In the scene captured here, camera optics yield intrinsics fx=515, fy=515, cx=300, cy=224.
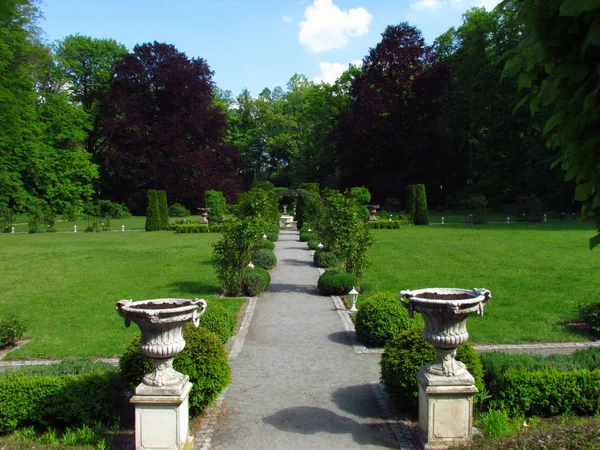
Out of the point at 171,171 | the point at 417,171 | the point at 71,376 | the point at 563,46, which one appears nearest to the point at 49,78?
the point at 171,171

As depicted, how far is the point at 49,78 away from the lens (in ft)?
151

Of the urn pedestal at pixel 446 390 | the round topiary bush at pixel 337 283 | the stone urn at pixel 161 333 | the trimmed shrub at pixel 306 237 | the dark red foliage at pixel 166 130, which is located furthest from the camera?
the dark red foliage at pixel 166 130

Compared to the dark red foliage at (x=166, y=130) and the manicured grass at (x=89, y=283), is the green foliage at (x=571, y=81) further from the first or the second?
the dark red foliage at (x=166, y=130)

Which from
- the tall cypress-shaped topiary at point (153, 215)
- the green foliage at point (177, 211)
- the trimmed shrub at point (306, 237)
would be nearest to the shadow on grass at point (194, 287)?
the trimmed shrub at point (306, 237)

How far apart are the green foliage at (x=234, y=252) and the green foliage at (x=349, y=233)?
7.76ft

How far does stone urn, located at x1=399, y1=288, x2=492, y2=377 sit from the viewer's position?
17.2 ft

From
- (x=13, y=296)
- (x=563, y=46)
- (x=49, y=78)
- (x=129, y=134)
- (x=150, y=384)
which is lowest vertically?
(x=13, y=296)

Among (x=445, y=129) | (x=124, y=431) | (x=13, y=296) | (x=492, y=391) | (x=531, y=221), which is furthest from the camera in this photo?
(x=445, y=129)

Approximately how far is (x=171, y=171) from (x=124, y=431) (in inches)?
1738

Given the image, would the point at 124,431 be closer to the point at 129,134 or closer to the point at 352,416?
the point at 352,416

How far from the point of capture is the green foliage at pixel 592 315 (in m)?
9.91

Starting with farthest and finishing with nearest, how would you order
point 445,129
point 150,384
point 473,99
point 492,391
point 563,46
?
point 445,129 < point 473,99 < point 492,391 < point 150,384 < point 563,46

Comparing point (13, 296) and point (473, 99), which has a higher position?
point (473, 99)

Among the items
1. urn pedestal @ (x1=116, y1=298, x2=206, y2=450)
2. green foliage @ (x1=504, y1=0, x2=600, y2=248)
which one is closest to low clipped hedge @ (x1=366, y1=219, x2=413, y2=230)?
urn pedestal @ (x1=116, y1=298, x2=206, y2=450)
